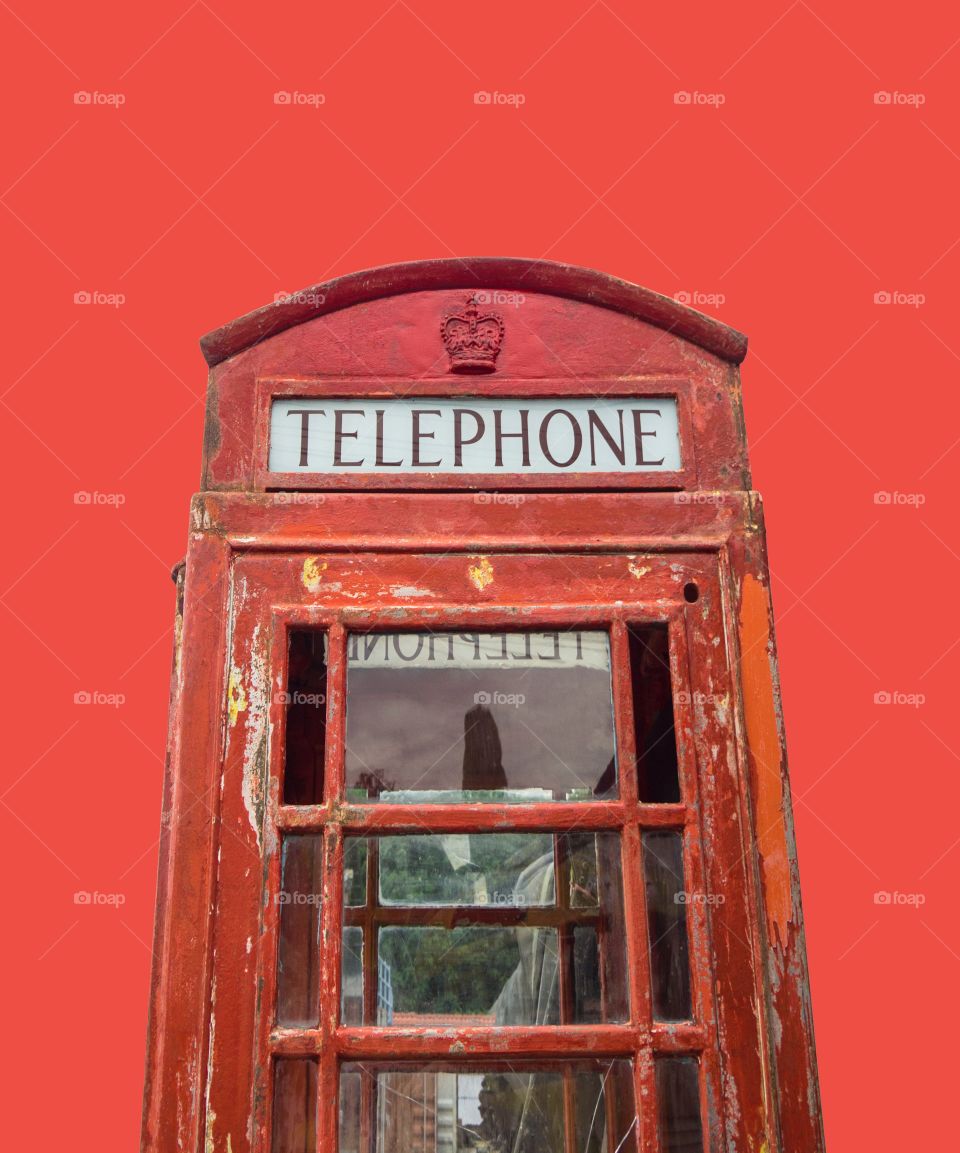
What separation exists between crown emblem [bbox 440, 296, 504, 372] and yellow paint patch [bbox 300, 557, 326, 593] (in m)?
0.58

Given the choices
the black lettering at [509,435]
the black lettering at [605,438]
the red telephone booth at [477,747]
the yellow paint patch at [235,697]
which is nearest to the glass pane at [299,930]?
the red telephone booth at [477,747]

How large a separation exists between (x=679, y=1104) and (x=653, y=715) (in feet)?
2.46

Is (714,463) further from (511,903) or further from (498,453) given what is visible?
(511,903)

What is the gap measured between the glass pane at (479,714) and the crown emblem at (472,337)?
659mm

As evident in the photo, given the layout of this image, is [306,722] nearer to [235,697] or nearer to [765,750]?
[235,697]

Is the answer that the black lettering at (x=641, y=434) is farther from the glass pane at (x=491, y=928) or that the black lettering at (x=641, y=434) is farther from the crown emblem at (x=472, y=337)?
the glass pane at (x=491, y=928)

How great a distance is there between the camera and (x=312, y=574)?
2.35 meters

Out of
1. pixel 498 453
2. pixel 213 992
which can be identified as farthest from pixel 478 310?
pixel 213 992

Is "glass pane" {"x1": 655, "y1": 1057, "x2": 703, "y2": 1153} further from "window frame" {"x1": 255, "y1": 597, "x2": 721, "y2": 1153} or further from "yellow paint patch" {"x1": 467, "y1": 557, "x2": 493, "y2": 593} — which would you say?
"yellow paint patch" {"x1": 467, "y1": 557, "x2": 493, "y2": 593}

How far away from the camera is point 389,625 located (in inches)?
90.7

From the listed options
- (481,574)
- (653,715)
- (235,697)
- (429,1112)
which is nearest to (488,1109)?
(429,1112)

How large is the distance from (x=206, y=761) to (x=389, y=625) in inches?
18.4

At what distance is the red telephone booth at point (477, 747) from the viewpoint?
6.80 ft

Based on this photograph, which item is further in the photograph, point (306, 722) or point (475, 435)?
point (475, 435)
